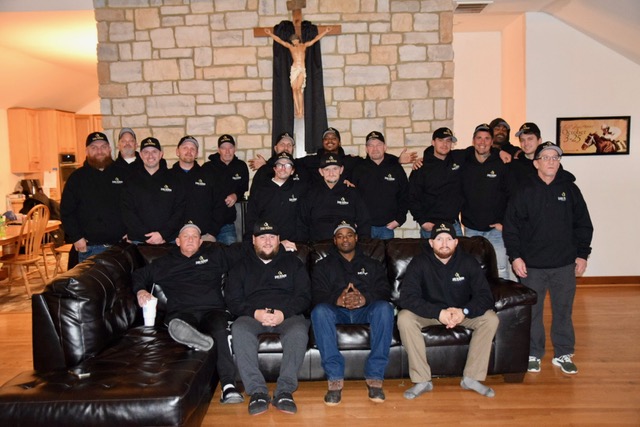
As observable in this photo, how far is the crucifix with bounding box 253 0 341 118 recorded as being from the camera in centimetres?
605

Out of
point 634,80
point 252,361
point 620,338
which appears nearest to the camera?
point 252,361

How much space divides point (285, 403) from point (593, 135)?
5212 millimetres

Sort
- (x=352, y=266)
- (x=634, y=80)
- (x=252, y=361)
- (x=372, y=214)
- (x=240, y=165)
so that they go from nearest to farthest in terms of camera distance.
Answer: (x=252, y=361)
(x=352, y=266)
(x=372, y=214)
(x=240, y=165)
(x=634, y=80)

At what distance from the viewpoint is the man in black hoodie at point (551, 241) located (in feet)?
14.1

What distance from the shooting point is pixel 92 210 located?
496 cm

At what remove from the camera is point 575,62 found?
23.2 feet

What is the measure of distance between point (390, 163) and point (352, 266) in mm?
1473

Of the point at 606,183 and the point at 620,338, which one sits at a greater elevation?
the point at 606,183

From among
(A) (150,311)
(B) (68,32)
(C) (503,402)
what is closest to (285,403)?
(A) (150,311)

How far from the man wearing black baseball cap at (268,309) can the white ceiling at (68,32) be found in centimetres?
399

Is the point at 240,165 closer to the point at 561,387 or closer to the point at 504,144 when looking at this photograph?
the point at 504,144

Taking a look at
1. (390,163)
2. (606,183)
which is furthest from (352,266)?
(606,183)

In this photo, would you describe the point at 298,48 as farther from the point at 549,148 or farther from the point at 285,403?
the point at 285,403

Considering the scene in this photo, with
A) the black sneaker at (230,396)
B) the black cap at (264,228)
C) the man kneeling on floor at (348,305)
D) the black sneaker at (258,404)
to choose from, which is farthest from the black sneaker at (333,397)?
the black cap at (264,228)
